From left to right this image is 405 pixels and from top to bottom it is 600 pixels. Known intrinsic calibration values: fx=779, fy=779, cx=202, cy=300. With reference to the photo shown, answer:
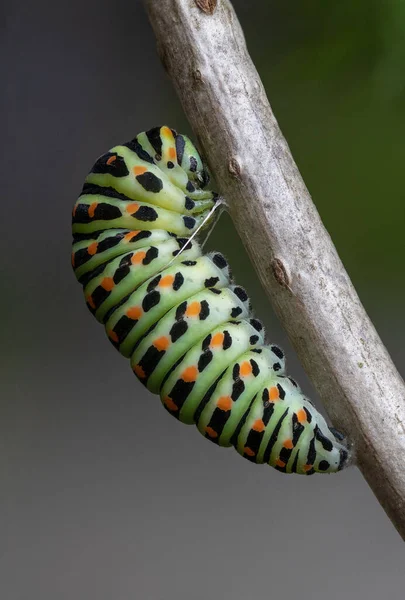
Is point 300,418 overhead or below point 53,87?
below

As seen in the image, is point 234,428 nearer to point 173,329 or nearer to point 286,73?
point 173,329

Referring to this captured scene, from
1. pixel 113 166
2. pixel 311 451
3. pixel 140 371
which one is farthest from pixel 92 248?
pixel 311 451

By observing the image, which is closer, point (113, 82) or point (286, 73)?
point (286, 73)

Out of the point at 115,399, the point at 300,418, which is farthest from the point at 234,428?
the point at 115,399

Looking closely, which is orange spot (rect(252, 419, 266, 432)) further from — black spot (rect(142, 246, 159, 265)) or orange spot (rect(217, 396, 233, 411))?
black spot (rect(142, 246, 159, 265))

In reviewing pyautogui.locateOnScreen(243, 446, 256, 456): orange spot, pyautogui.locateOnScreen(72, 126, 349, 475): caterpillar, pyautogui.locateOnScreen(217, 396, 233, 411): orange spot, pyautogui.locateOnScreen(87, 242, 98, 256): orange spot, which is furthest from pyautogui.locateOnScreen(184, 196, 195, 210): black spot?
pyautogui.locateOnScreen(243, 446, 256, 456): orange spot

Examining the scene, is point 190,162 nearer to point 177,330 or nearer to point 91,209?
point 91,209
